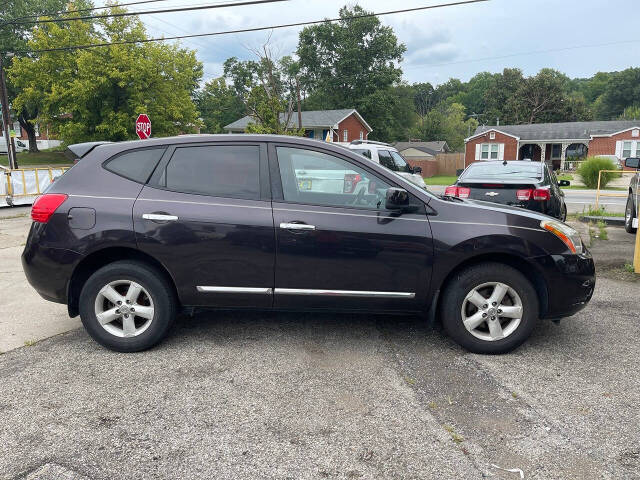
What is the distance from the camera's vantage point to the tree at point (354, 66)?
6419 centimetres

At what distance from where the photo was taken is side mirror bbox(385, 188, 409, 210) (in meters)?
3.90

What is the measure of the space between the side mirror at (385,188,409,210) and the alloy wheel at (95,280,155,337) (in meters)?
2.08

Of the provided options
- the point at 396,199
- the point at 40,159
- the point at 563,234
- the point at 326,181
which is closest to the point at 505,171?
the point at 563,234

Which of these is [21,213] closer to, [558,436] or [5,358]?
[5,358]

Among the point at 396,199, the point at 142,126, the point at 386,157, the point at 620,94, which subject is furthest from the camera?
the point at 620,94

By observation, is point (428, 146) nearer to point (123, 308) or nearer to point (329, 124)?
point (329, 124)

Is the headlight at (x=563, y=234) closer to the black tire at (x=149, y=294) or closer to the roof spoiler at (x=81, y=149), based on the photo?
the black tire at (x=149, y=294)

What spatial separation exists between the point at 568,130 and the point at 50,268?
181 feet

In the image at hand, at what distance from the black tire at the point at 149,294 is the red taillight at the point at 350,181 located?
1.67m

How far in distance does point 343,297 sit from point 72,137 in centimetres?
3213

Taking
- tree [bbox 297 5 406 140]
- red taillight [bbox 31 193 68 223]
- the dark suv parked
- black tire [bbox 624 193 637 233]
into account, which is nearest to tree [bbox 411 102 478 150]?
tree [bbox 297 5 406 140]

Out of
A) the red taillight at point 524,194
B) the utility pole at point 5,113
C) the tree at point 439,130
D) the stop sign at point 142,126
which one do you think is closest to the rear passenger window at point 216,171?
the red taillight at point 524,194

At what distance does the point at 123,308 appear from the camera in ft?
13.2

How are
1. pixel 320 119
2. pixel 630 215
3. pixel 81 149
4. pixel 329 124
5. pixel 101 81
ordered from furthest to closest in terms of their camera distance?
pixel 320 119, pixel 329 124, pixel 101 81, pixel 630 215, pixel 81 149
